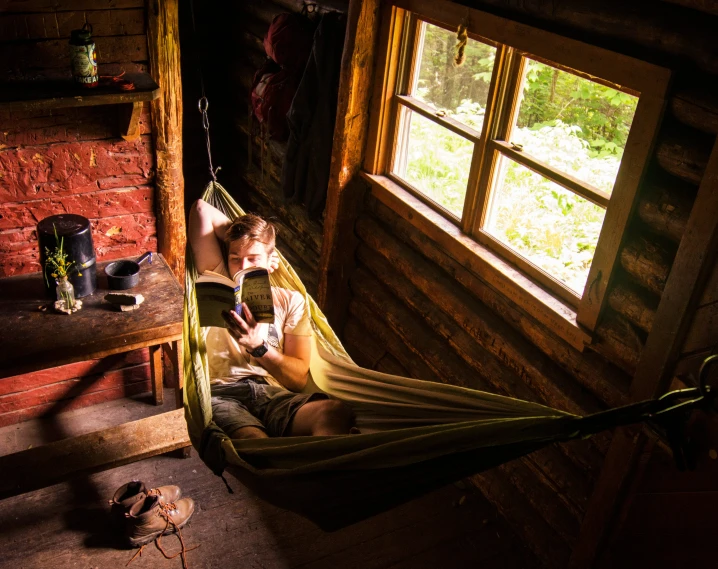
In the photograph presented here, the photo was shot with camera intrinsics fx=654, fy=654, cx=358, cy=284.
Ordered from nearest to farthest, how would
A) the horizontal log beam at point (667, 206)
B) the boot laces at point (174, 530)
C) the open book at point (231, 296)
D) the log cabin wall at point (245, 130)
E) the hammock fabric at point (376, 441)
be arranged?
1. the hammock fabric at point (376, 441)
2. the horizontal log beam at point (667, 206)
3. the open book at point (231, 296)
4. the boot laces at point (174, 530)
5. the log cabin wall at point (245, 130)

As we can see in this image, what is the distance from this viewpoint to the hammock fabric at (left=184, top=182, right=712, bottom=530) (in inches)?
53.7

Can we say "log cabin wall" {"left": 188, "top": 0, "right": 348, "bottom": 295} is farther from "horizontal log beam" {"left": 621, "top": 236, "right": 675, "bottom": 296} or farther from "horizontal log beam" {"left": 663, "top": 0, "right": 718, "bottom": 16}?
"horizontal log beam" {"left": 663, "top": 0, "right": 718, "bottom": 16}

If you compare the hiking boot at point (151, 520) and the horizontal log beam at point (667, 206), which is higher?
the horizontal log beam at point (667, 206)

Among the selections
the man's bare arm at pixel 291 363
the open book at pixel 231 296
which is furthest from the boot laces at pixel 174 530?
the open book at pixel 231 296

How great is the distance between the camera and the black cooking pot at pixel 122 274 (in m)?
2.55

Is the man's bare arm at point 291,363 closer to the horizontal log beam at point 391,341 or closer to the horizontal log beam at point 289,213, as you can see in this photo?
the horizontal log beam at point 391,341

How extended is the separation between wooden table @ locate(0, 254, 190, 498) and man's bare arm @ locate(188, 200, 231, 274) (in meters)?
0.26

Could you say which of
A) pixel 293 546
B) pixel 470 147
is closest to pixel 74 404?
pixel 293 546

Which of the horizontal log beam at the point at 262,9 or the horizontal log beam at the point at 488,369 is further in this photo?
the horizontal log beam at the point at 262,9

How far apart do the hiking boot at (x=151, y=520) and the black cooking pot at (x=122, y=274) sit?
0.81m

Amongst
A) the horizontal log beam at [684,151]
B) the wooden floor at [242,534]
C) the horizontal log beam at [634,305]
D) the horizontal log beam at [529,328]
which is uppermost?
the horizontal log beam at [684,151]

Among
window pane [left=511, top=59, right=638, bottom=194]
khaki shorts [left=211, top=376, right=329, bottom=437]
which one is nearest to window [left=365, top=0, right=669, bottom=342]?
window pane [left=511, top=59, right=638, bottom=194]

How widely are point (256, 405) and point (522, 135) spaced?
1294mm

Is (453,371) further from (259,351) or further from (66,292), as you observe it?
(66,292)
